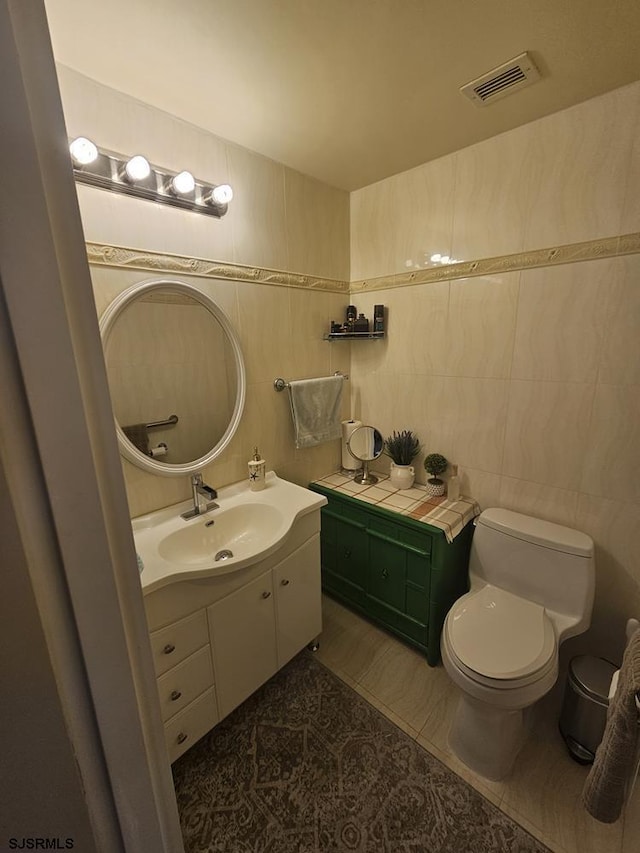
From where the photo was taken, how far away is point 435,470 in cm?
187

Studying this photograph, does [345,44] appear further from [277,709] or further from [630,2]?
[277,709]

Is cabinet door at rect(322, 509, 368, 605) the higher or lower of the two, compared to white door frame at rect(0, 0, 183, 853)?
lower

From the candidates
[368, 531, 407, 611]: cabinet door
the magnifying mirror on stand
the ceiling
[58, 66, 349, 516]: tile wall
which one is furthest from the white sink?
the ceiling

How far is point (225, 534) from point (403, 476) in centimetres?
100

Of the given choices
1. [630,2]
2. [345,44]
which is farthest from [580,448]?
[345,44]

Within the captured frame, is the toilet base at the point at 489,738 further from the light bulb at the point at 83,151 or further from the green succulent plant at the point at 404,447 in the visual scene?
the light bulb at the point at 83,151

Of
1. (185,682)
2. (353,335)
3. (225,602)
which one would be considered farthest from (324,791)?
(353,335)

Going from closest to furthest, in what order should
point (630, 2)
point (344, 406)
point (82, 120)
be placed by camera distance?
point (630, 2) → point (82, 120) → point (344, 406)

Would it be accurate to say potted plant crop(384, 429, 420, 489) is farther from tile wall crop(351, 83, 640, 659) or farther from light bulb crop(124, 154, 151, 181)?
light bulb crop(124, 154, 151, 181)

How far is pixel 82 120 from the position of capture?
3.77 feet

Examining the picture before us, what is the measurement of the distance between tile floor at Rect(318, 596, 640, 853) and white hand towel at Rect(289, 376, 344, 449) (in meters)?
1.03

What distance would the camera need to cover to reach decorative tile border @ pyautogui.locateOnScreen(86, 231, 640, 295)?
1291 mm

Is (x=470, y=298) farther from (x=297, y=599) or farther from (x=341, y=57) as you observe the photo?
(x=297, y=599)

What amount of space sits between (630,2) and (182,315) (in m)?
1.60
